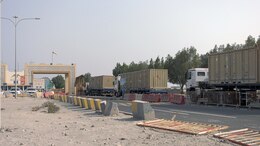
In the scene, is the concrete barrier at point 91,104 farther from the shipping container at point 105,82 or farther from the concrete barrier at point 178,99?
the shipping container at point 105,82

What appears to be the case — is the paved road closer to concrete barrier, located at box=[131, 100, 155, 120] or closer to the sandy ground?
concrete barrier, located at box=[131, 100, 155, 120]

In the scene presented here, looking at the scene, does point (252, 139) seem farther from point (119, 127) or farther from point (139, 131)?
point (119, 127)

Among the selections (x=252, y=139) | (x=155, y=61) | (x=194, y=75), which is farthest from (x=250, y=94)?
(x=155, y=61)

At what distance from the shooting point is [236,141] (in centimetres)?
1073

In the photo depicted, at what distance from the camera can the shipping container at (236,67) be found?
90.3 feet

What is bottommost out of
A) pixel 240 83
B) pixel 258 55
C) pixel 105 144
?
pixel 105 144

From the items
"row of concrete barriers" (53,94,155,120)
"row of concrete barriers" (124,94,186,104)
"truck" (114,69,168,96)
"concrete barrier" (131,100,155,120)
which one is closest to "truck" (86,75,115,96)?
"truck" (114,69,168,96)

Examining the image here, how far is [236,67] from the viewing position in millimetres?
29422

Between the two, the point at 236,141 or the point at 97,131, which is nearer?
the point at 236,141

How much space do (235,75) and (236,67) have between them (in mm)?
603

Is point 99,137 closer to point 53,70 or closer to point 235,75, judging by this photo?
point 235,75

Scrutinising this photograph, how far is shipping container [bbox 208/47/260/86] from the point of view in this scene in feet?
90.3

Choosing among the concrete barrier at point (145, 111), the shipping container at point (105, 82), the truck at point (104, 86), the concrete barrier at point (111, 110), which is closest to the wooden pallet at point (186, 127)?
the concrete barrier at point (145, 111)

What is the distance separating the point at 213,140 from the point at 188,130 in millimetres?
2048
